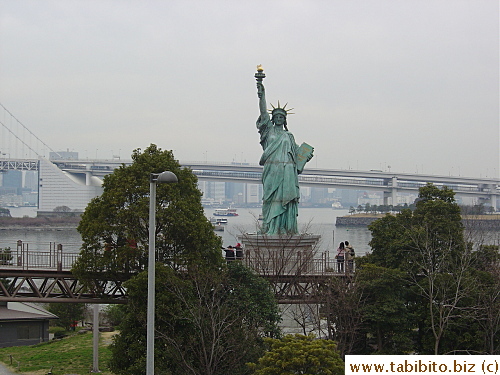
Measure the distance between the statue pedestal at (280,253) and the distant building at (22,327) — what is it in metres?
5.92

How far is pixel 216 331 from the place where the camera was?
36.1 ft

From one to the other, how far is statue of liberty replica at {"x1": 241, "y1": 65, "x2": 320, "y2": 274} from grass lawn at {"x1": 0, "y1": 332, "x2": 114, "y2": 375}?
174 inches

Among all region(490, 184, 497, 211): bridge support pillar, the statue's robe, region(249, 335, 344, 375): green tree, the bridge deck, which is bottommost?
region(249, 335, 344, 375): green tree

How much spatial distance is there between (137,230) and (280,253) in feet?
13.4

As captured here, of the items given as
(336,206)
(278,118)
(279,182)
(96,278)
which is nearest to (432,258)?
(279,182)

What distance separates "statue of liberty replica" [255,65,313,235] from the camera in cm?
1694

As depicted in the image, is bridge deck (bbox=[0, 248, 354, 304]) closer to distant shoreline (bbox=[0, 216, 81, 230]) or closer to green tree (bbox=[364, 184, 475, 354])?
green tree (bbox=[364, 184, 475, 354])

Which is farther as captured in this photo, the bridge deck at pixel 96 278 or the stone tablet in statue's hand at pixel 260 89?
the stone tablet in statue's hand at pixel 260 89

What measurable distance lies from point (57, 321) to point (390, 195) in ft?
199

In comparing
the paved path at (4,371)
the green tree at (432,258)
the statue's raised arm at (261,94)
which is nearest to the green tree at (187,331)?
the green tree at (432,258)

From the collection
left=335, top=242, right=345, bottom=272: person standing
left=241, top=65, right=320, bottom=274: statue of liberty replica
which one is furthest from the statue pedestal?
left=335, top=242, right=345, bottom=272: person standing

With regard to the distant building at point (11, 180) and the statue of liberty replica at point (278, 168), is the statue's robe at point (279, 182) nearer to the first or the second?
the statue of liberty replica at point (278, 168)

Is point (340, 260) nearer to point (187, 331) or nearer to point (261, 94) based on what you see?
point (187, 331)

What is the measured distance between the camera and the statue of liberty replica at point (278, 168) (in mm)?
16938
